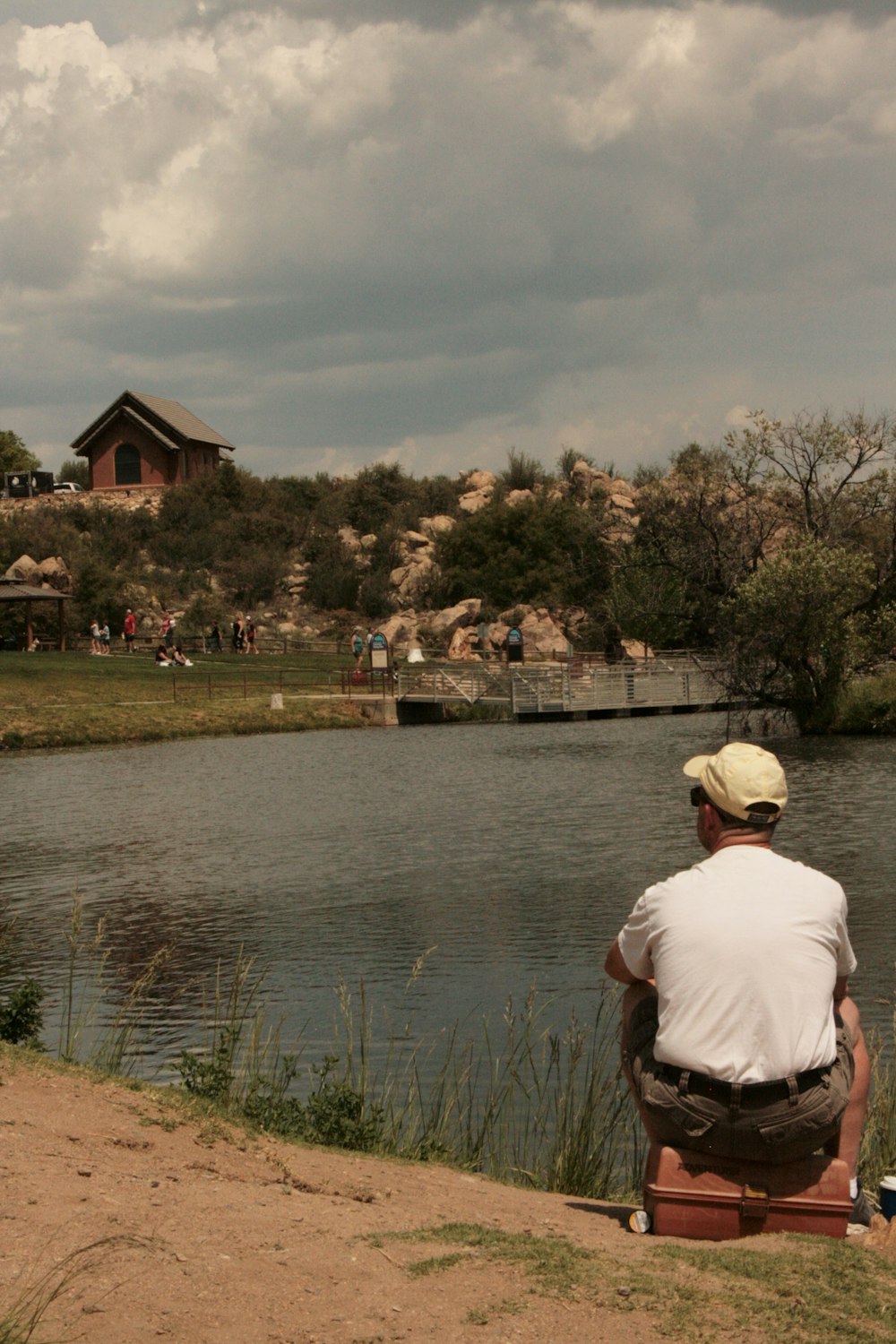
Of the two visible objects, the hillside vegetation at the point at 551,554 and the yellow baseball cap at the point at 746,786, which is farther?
the hillside vegetation at the point at 551,554

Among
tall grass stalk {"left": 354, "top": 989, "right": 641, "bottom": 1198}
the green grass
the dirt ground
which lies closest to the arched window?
tall grass stalk {"left": 354, "top": 989, "right": 641, "bottom": 1198}

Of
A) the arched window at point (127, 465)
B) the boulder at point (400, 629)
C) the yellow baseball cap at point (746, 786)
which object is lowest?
the yellow baseball cap at point (746, 786)

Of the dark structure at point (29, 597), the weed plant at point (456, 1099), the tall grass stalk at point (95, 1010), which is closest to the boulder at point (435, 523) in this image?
the dark structure at point (29, 597)

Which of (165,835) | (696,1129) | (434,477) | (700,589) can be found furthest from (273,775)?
(434,477)

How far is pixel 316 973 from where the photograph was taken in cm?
1391

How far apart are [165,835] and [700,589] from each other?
90.4 ft

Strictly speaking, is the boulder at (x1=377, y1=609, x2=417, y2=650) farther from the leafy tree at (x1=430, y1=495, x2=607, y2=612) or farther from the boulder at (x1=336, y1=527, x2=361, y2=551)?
the boulder at (x1=336, y1=527, x2=361, y2=551)

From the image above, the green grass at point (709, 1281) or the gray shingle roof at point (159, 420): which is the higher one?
the gray shingle roof at point (159, 420)

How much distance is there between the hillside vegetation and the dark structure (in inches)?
128

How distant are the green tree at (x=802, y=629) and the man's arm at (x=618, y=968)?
1377 inches

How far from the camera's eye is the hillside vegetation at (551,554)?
4172cm

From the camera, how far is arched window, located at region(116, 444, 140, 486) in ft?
325

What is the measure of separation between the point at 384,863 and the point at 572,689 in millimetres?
33543

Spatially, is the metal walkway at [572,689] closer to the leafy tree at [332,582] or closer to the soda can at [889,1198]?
the leafy tree at [332,582]
